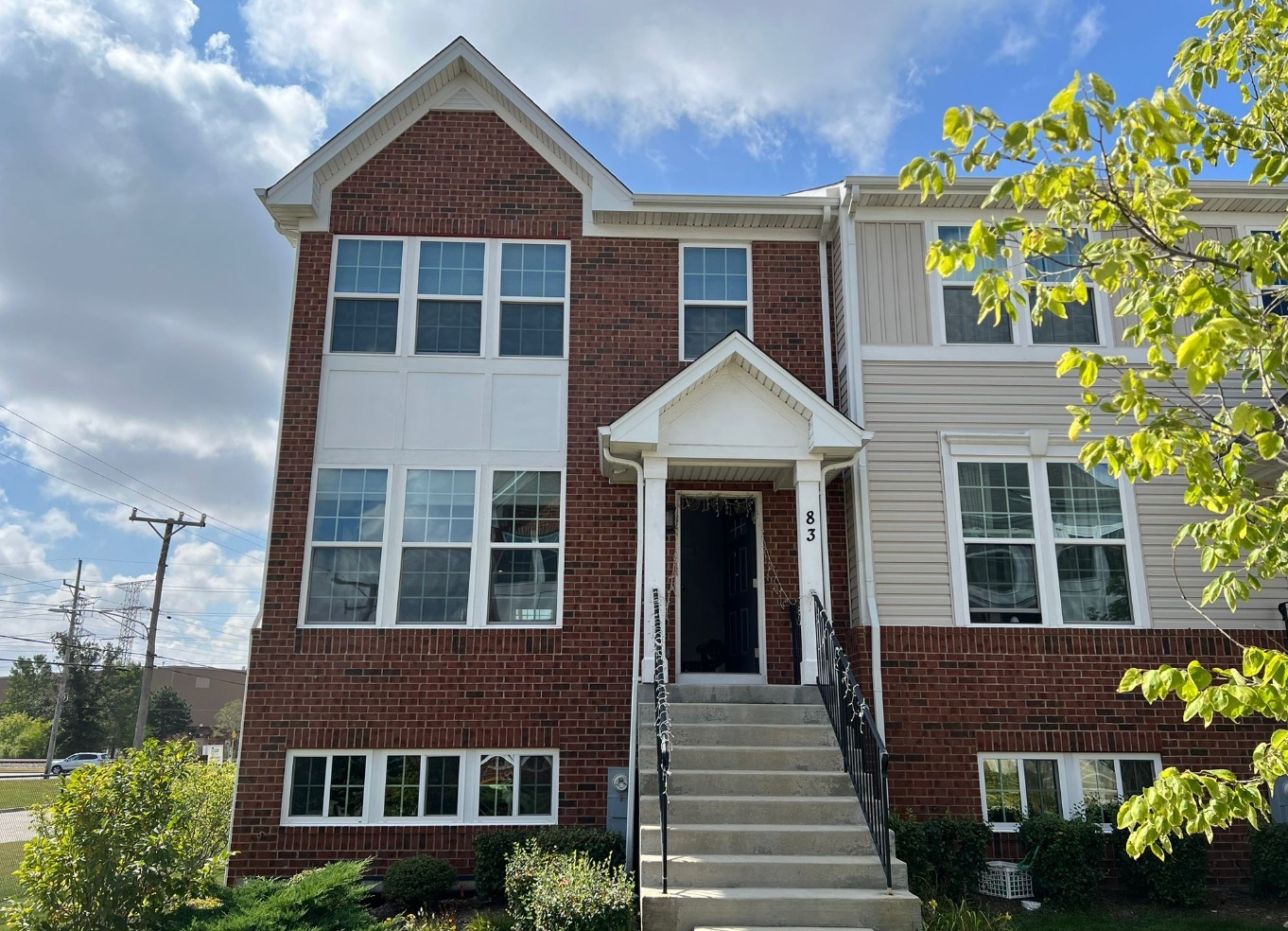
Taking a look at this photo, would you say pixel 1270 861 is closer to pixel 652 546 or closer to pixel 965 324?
pixel 965 324

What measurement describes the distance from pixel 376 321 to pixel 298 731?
461 centimetres

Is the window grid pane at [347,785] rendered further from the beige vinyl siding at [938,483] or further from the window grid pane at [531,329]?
the beige vinyl siding at [938,483]

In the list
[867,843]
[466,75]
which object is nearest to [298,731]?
[867,843]

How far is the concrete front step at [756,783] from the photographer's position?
790 centimetres

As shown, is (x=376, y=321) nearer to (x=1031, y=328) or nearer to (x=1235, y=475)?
(x=1031, y=328)

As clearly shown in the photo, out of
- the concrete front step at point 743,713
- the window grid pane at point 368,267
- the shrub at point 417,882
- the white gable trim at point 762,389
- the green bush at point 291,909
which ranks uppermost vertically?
the window grid pane at point 368,267

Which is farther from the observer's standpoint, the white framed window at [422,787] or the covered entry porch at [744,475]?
the white framed window at [422,787]

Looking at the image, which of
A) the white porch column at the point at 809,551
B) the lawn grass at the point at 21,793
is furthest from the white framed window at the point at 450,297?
the lawn grass at the point at 21,793

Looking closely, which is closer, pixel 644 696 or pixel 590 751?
pixel 644 696

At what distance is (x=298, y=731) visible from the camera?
984cm

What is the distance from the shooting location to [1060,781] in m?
9.85

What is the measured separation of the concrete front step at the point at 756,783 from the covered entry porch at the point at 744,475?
1251 mm

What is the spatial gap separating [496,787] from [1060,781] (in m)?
5.84

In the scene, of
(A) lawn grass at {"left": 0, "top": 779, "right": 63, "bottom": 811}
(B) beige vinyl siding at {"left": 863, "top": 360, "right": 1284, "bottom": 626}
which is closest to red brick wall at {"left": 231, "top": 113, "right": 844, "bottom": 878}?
(B) beige vinyl siding at {"left": 863, "top": 360, "right": 1284, "bottom": 626}
